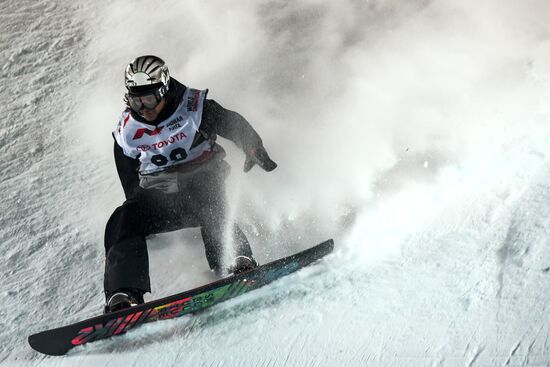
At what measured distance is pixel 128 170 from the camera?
397 cm

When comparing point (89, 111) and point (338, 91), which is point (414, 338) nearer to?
point (338, 91)

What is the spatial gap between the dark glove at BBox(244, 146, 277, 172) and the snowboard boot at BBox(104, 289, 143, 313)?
1.14m

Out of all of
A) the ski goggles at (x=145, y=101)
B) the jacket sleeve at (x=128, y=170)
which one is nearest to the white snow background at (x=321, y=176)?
the jacket sleeve at (x=128, y=170)

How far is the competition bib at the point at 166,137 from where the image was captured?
150 inches

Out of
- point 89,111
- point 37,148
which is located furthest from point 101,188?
point 89,111

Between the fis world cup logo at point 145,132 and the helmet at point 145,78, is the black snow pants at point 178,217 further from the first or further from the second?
the helmet at point 145,78

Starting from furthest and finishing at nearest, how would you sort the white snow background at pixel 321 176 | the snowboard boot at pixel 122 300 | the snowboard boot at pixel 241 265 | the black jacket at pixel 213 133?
the black jacket at pixel 213 133 < the snowboard boot at pixel 241 265 < the snowboard boot at pixel 122 300 < the white snow background at pixel 321 176

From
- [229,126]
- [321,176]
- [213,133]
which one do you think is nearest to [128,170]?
[213,133]

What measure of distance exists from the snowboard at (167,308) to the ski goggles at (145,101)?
1215 mm

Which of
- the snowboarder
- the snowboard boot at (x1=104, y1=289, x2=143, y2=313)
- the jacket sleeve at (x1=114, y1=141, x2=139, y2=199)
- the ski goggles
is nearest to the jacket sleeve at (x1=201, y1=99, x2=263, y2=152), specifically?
the snowboarder

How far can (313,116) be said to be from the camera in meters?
5.78

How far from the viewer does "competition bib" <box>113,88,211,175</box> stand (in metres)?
3.82

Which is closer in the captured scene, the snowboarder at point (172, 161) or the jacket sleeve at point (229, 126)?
the snowboarder at point (172, 161)

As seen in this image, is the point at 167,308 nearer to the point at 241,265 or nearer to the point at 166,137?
the point at 241,265
